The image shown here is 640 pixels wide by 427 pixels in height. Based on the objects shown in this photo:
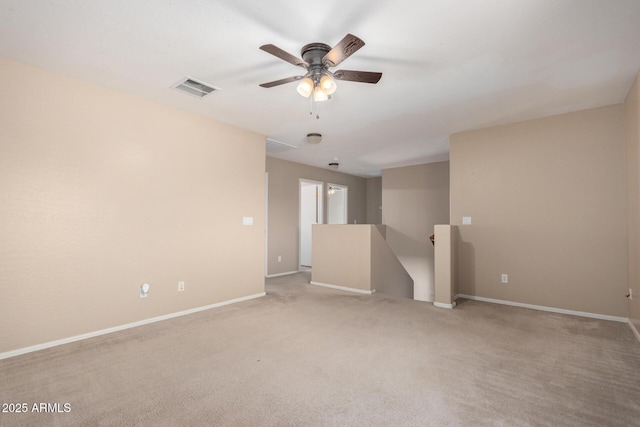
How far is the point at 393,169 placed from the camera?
745 centimetres

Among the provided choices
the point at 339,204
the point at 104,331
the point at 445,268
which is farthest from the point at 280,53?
the point at 339,204

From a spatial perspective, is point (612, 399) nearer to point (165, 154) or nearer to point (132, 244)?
point (132, 244)

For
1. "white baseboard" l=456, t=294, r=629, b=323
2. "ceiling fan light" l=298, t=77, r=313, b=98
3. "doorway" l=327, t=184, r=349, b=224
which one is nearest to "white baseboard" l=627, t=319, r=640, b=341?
"white baseboard" l=456, t=294, r=629, b=323

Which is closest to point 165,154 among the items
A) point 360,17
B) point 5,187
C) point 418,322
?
point 5,187

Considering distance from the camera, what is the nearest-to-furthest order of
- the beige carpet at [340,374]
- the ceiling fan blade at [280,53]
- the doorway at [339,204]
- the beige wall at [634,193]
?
the beige carpet at [340,374], the ceiling fan blade at [280,53], the beige wall at [634,193], the doorway at [339,204]

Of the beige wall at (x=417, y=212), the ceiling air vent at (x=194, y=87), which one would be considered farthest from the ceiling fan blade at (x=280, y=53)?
the beige wall at (x=417, y=212)

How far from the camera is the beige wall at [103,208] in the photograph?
8.68ft

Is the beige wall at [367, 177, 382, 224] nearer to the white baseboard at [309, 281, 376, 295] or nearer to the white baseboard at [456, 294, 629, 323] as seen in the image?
the white baseboard at [309, 281, 376, 295]

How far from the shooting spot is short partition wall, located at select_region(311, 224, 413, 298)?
4961 mm

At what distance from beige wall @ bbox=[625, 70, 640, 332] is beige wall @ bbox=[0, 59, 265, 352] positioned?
14.8 feet

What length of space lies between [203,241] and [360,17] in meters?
3.15

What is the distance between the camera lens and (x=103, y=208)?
3.12m

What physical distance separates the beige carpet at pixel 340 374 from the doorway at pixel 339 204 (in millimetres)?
5097

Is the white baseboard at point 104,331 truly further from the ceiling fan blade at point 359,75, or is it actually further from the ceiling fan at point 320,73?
the ceiling fan blade at point 359,75
